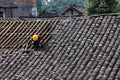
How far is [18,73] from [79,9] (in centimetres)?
2891

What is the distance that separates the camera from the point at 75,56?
11227 mm

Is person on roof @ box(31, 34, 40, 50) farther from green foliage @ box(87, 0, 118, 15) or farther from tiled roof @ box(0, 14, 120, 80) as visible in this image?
green foliage @ box(87, 0, 118, 15)

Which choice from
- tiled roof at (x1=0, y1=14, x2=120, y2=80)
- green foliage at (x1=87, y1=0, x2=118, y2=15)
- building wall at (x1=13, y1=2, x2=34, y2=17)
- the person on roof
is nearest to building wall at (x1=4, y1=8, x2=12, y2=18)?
building wall at (x1=13, y1=2, x2=34, y2=17)

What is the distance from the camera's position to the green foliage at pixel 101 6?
2473 centimetres

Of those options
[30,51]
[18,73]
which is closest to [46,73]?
[18,73]

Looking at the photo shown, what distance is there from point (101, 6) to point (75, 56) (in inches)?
551

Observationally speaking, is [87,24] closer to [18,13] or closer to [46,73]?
[46,73]

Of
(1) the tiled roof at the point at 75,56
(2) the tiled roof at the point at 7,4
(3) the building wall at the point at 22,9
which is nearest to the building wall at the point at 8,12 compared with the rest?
(2) the tiled roof at the point at 7,4

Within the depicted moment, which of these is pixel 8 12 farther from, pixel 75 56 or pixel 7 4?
pixel 75 56

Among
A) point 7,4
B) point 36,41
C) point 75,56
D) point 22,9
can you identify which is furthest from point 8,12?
point 75,56

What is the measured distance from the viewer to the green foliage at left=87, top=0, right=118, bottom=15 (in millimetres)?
24734

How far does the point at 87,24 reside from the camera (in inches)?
500

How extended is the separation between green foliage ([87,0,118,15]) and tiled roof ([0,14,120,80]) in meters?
11.9

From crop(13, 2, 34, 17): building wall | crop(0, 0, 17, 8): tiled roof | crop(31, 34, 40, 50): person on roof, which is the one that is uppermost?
crop(31, 34, 40, 50): person on roof
